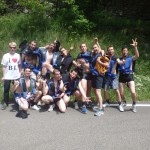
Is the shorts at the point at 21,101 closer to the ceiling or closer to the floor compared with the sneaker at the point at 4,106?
closer to the ceiling

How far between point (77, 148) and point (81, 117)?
6.31ft

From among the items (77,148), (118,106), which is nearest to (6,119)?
(77,148)

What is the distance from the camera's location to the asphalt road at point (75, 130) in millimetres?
6770

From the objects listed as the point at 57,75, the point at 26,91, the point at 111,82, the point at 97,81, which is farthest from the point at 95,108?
the point at 26,91

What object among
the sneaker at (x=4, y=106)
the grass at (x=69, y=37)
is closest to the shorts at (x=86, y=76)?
the sneaker at (x=4, y=106)

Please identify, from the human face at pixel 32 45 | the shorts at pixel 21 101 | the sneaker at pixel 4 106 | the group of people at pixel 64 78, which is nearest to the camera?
the shorts at pixel 21 101

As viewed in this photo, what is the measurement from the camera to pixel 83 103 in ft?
29.7

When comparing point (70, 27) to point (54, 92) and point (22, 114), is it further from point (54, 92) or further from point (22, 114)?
point (22, 114)

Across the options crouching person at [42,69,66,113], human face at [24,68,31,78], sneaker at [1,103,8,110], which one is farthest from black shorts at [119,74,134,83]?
sneaker at [1,103,8,110]

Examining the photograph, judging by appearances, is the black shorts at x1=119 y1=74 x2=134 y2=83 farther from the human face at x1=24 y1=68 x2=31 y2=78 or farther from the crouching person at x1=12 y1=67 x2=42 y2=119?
the human face at x1=24 y1=68 x2=31 y2=78

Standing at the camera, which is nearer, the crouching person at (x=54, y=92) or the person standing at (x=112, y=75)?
the crouching person at (x=54, y=92)

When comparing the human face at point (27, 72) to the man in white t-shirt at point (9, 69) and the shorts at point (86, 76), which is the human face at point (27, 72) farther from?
the shorts at point (86, 76)

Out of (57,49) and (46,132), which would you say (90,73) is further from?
(46,132)

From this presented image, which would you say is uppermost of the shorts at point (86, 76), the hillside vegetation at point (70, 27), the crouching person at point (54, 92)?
the hillside vegetation at point (70, 27)
